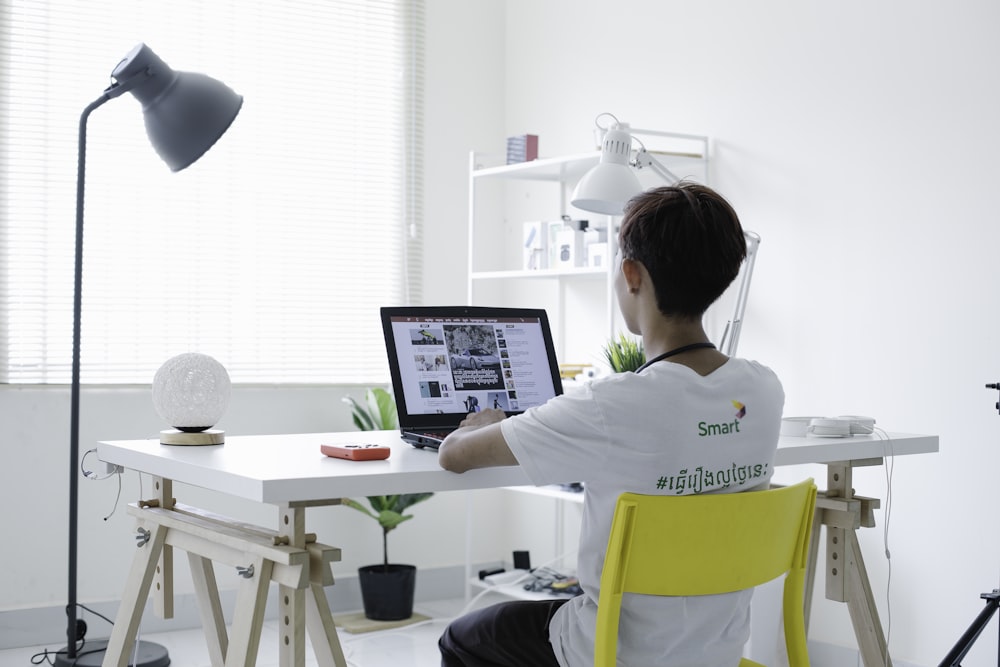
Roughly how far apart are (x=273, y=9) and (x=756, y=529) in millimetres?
3181

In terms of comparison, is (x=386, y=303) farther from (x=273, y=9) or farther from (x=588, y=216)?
(x=273, y=9)

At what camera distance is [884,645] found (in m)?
2.32

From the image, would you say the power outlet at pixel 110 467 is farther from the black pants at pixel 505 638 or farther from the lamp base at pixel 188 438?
the black pants at pixel 505 638

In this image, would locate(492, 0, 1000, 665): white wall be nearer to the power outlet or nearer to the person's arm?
the person's arm

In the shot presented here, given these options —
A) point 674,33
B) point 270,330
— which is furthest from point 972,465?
point 270,330

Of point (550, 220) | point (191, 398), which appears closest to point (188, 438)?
point (191, 398)

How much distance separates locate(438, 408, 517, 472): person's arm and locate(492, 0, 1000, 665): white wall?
5.51 feet

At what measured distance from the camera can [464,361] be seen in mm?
2168

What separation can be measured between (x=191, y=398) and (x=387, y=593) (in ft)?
6.41

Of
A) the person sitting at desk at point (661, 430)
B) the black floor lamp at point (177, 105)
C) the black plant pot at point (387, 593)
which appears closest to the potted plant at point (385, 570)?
the black plant pot at point (387, 593)

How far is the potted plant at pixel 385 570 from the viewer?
384cm

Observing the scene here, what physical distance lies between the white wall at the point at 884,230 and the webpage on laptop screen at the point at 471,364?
1.25 meters

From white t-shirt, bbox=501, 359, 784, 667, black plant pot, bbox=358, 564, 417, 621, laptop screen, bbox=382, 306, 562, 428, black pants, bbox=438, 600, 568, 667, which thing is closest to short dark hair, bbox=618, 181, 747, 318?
white t-shirt, bbox=501, 359, 784, 667

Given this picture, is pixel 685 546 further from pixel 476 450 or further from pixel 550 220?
pixel 550 220
